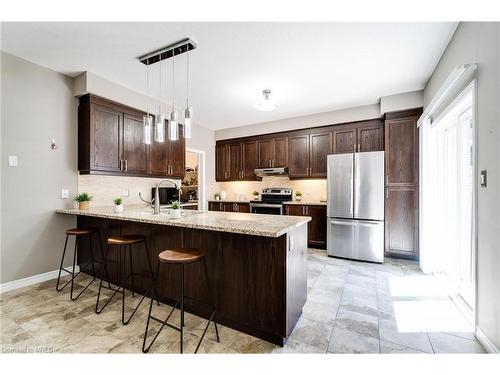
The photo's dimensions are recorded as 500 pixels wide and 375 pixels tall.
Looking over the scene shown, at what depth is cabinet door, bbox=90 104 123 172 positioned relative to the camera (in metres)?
3.14

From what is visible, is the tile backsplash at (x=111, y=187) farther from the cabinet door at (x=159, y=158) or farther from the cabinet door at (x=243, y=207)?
the cabinet door at (x=243, y=207)

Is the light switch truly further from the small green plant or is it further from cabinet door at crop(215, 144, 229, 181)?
cabinet door at crop(215, 144, 229, 181)

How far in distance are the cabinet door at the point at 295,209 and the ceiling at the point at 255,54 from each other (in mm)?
2088

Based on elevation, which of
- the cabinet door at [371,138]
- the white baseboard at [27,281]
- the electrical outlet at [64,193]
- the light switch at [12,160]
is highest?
the cabinet door at [371,138]

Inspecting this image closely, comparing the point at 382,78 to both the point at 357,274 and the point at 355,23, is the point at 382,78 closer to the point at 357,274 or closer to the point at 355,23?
the point at 355,23

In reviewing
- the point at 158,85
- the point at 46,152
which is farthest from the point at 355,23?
the point at 46,152

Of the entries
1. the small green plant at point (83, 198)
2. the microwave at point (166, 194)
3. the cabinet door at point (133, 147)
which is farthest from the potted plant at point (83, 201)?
the microwave at point (166, 194)

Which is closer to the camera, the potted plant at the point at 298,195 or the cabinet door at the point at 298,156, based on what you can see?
the cabinet door at the point at 298,156

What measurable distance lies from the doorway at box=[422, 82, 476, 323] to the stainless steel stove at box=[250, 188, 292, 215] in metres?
2.47

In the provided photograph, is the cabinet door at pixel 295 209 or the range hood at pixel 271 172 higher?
the range hood at pixel 271 172

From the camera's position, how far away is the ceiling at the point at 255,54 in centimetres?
219

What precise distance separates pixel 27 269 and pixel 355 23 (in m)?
4.53

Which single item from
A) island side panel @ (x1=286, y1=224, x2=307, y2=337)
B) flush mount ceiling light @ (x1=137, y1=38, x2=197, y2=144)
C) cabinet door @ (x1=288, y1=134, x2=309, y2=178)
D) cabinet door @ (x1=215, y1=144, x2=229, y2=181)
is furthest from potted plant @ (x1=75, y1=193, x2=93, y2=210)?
cabinet door @ (x1=288, y1=134, x2=309, y2=178)
